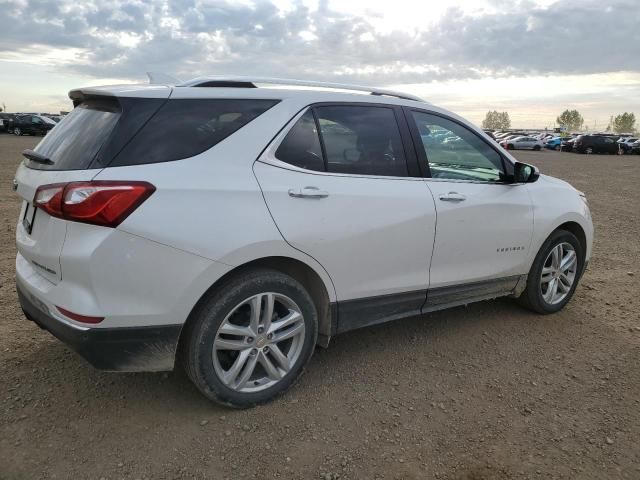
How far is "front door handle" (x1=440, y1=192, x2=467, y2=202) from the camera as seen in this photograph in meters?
3.58

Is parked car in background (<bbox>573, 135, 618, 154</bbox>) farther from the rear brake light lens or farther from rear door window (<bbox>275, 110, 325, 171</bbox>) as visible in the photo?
the rear brake light lens

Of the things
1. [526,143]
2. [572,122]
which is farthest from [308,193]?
[572,122]

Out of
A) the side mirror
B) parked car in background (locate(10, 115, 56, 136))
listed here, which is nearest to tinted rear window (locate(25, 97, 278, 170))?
the side mirror

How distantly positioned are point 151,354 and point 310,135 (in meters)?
1.49

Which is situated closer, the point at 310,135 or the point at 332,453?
the point at 332,453

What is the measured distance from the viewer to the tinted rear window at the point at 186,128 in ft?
8.64

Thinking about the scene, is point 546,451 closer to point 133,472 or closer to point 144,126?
point 133,472

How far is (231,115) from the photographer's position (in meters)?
2.93

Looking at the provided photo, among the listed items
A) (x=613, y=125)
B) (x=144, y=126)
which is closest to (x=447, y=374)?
(x=144, y=126)

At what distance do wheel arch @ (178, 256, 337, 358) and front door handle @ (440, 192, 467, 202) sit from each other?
1.05 metres

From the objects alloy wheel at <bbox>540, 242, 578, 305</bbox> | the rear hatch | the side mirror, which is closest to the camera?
the rear hatch

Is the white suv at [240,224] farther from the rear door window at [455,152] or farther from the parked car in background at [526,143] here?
the parked car in background at [526,143]

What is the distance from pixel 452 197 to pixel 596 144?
45043 millimetres

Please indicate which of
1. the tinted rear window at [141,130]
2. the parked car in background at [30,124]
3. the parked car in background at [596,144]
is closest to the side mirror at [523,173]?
the tinted rear window at [141,130]
